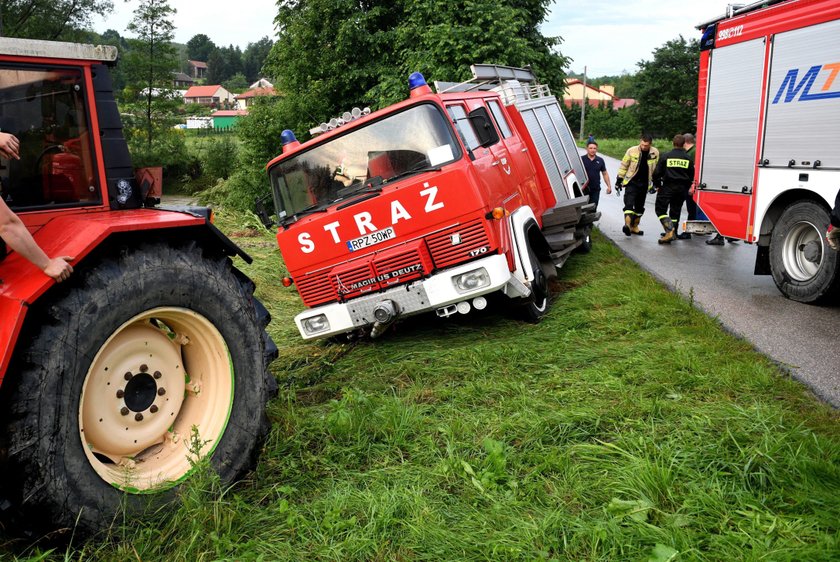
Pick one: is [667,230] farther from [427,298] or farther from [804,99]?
[427,298]

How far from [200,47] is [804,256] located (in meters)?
164

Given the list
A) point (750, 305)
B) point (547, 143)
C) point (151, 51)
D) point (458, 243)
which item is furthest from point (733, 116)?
point (151, 51)

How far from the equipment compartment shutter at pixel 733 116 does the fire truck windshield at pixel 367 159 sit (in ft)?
13.4

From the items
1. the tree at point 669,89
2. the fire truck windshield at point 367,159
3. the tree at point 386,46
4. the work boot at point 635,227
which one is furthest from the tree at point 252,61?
the fire truck windshield at point 367,159

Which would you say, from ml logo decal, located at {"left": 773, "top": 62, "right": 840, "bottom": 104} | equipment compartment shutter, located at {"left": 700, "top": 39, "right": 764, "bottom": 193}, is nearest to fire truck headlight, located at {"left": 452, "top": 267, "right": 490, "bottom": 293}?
ml logo decal, located at {"left": 773, "top": 62, "right": 840, "bottom": 104}

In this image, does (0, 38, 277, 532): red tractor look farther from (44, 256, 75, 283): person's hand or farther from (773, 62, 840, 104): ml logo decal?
(773, 62, 840, 104): ml logo decal

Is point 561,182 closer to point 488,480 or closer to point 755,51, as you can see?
point 755,51

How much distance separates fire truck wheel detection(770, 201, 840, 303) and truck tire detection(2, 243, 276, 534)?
595 centimetres

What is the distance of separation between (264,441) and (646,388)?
2558 mm

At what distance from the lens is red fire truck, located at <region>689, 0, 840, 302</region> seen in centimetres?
714

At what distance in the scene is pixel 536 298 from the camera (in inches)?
281

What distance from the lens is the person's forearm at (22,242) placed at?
9.20 feet

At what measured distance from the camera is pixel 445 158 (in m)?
6.31

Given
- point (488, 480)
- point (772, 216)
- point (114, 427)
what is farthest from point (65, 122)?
point (772, 216)
